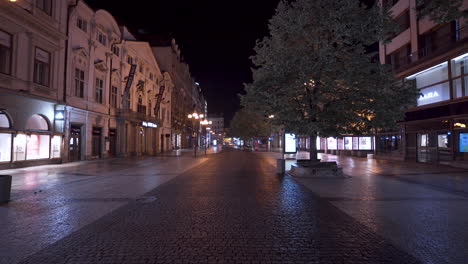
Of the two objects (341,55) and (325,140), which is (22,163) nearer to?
(341,55)

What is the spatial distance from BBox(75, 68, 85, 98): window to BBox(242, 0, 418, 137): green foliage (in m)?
16.1

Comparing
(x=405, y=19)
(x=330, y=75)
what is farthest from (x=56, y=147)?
(x=405, y=19)

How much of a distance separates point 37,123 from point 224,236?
759 inches

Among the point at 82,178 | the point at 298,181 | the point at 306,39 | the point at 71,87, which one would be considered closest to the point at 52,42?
the point at 71,87

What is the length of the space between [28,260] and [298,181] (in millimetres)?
10976

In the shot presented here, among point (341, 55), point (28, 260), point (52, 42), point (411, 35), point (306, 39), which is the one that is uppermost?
point (411, 35)

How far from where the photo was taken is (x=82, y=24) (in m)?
24.6

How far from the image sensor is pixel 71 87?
75.5 feet

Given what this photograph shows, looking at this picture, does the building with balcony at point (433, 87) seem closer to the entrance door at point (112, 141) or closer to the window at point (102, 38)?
the window at point (102, 38)

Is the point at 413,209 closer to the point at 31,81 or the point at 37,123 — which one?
the point at 31,81

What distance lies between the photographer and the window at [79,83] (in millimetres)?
23883

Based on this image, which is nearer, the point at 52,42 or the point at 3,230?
the point at 3,230

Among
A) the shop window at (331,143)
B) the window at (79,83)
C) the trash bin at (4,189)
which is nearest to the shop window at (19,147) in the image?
the window at (79,83)

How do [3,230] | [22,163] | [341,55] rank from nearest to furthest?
[3,230]
[341,55]
[22,163]
